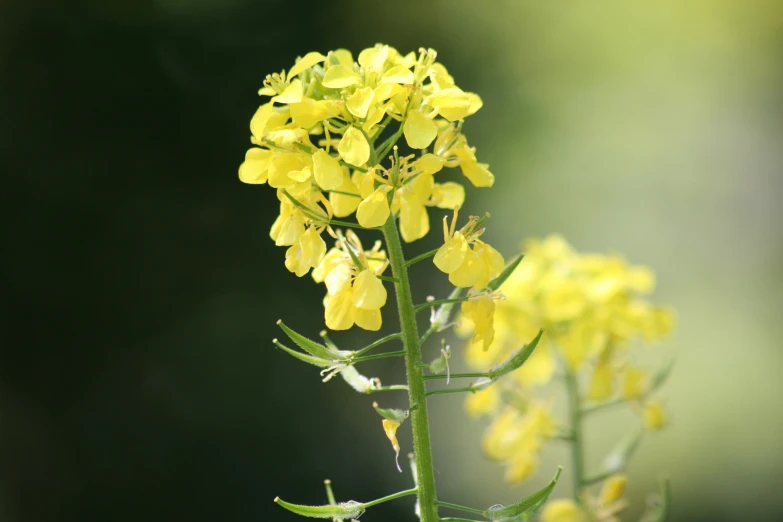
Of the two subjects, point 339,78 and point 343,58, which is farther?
point 343,58

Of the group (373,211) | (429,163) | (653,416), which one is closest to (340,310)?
(373,211)

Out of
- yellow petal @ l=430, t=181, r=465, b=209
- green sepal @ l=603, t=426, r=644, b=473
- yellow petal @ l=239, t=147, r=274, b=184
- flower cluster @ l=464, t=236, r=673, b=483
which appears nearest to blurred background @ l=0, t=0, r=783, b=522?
flower cluster @ l=464, t=236, r=673, b=483

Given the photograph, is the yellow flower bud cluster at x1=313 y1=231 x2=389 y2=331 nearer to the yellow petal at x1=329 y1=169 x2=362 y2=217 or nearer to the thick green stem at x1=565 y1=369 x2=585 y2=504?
the yellow petal at x1=329 y1=169 x2=362 y2=217

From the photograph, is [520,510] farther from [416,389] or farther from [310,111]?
[310,111]

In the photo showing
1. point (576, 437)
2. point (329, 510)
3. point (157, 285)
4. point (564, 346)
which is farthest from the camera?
point (157, 285)

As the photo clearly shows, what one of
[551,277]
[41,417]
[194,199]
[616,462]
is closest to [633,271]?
[551,277]

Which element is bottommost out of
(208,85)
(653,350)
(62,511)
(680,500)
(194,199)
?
(680,500)

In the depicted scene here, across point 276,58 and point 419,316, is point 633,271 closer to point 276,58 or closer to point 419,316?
point 419,316
